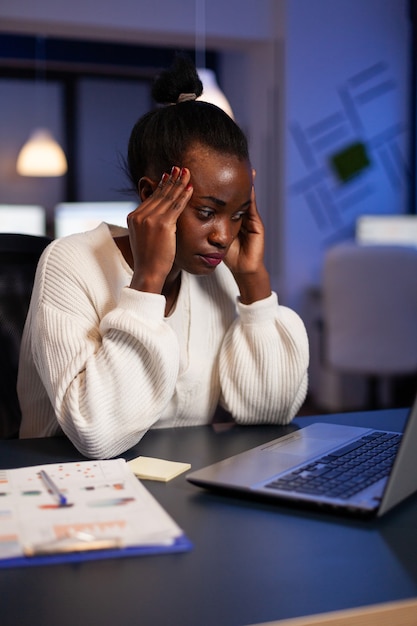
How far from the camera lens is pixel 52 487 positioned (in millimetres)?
878

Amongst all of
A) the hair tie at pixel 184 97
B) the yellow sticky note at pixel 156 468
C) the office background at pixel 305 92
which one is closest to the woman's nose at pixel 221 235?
the hair tie at pixel 184 97

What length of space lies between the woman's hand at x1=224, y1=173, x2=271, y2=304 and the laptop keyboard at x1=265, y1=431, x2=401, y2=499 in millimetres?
400

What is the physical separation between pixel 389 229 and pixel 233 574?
436 centimetres

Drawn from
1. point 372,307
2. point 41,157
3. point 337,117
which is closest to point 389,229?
point 337,117

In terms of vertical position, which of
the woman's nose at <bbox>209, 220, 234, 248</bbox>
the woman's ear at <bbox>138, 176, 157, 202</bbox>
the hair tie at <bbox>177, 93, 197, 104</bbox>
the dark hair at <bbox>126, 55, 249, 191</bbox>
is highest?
the hair tie at <bbox>177, 93, 197, 104</bbox>

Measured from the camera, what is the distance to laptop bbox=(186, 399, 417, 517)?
0.82m

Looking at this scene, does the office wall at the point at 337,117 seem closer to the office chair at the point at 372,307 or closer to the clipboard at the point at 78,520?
the office chair at the point at 372,307

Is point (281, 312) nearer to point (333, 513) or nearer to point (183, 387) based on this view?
point (183, 387)

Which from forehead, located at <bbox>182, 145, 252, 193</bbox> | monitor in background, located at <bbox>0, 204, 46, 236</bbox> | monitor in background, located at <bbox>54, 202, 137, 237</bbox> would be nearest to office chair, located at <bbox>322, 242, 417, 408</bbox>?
monitor in background, located at <bbox>54, 202, 137, 237</bbox>

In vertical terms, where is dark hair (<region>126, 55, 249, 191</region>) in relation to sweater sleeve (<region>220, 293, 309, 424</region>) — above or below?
above

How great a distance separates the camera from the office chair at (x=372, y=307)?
3.81 metres

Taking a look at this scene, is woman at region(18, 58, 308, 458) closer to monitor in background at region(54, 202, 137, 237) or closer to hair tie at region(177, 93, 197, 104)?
hair tie at region(177, 93, 197, 104)

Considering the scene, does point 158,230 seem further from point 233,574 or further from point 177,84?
point 233,574

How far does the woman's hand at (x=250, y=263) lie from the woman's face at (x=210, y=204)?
127 millimetres
